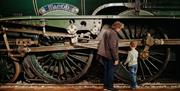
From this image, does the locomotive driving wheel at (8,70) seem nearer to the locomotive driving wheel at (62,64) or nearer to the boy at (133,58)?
the locomotive driving wheel at (62,64)

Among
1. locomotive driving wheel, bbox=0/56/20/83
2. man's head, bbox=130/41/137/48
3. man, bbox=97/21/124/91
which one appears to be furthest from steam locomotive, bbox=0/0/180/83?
man, bbox=97/21/124/91

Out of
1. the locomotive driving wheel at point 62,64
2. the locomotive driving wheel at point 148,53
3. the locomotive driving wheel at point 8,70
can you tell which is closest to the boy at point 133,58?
the locomotive driving wheel at point 148,53

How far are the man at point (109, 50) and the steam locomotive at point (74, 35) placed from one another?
0.47 meters

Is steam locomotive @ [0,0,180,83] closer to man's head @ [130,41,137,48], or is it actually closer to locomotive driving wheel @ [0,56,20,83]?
locomotive driving wheel @ [0,56,20,83]

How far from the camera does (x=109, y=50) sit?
25.1 ft

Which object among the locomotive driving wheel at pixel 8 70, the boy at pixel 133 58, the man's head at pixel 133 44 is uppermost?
the man's head at pixel 133 44

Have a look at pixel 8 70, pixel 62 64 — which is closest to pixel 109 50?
pixel 62 64

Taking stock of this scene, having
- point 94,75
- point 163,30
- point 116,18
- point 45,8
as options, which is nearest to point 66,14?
point 45,8

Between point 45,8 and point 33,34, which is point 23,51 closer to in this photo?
point 33,34

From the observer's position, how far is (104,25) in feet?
28.0

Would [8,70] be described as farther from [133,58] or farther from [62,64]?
[133,58]

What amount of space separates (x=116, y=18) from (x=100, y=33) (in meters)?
0.60

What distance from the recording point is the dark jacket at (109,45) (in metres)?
7.52

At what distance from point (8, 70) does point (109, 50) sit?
8.96 feet
